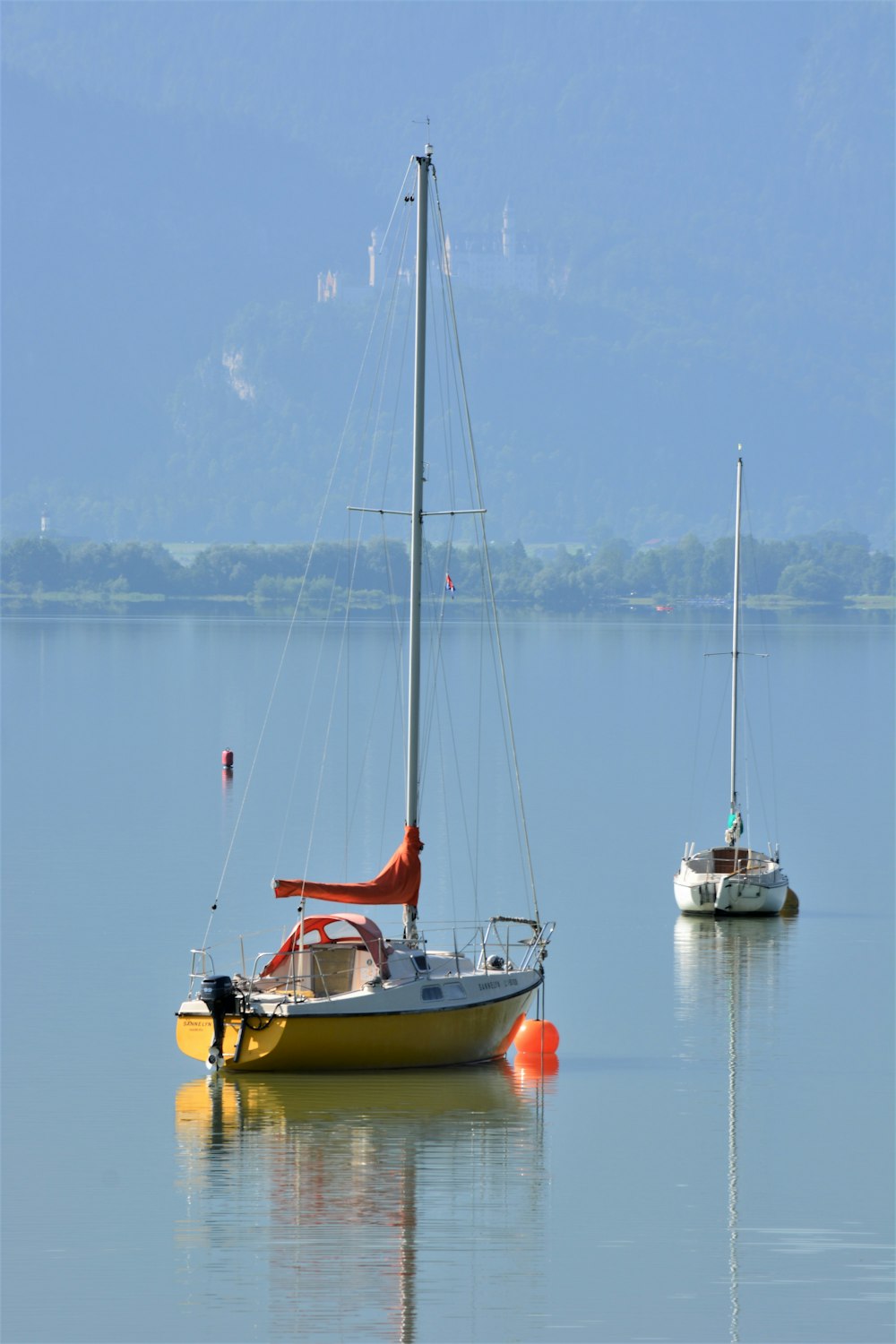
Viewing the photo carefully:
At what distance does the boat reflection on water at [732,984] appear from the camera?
3800 cm

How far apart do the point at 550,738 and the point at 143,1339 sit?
288ft

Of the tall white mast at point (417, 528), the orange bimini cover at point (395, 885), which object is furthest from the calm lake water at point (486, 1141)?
the tall white mast at point (417, 528)

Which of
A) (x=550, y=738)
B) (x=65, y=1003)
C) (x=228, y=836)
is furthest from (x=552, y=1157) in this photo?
(x=550, y=738)

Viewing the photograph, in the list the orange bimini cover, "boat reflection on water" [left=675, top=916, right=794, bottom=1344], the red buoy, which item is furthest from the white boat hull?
the orange bimini cover

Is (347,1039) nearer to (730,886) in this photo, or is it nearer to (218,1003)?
(218,1003)

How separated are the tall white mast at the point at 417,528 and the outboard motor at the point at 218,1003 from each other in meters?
3.81

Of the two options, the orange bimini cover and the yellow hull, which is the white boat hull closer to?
the orange bimini cover

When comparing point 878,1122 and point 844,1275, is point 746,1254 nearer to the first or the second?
point 844,1275

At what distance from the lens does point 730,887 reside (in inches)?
2036

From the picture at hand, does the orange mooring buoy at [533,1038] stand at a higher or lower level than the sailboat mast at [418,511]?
lower

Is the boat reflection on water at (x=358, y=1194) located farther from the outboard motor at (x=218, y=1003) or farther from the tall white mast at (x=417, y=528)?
the tall white mast at (x=417, y=528)

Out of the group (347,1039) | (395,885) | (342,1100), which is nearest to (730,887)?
(395,885)

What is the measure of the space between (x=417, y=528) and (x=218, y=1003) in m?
9.23

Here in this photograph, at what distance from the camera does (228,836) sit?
228 ft
